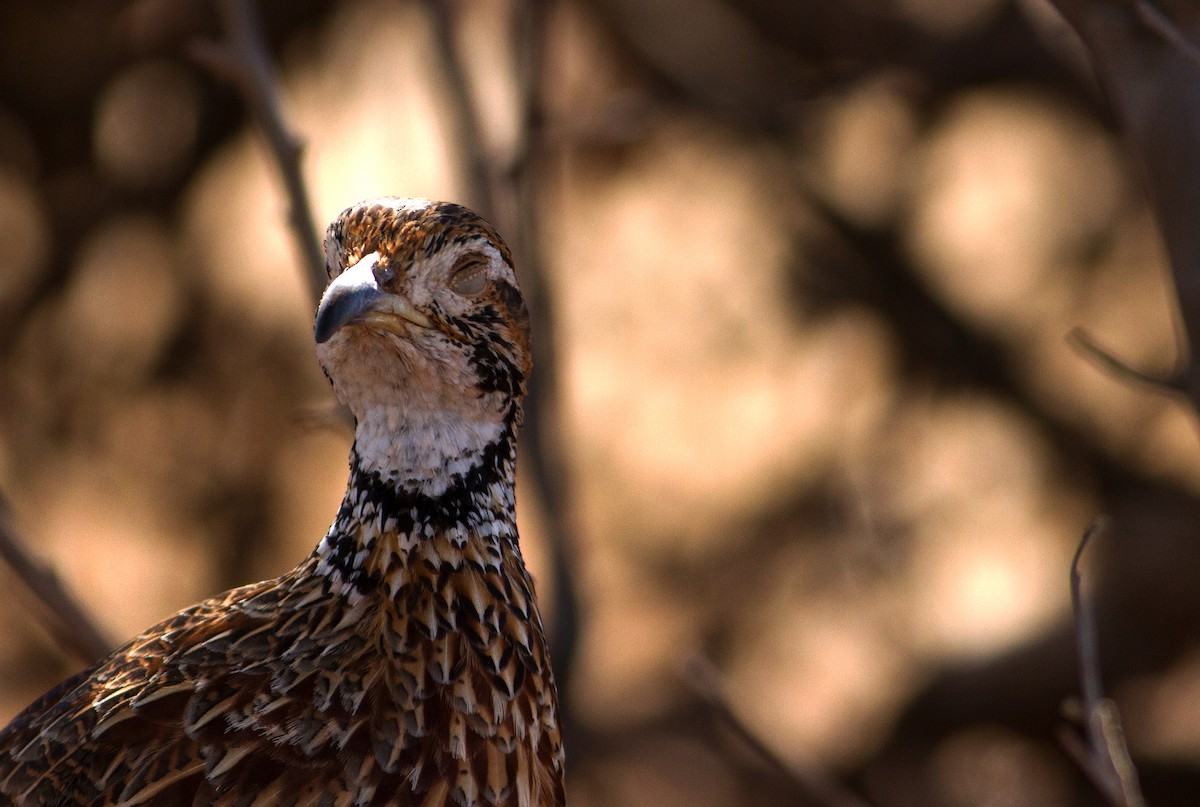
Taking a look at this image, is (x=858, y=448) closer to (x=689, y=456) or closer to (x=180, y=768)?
(x=689, y=456)

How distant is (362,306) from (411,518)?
402 mm

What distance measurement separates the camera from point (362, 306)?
2.09 meters

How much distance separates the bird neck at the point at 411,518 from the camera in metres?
2.30

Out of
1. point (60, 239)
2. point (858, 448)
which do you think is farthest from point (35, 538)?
point (858, 448)

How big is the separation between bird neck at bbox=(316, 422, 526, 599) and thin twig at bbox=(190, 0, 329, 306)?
697 millimetres

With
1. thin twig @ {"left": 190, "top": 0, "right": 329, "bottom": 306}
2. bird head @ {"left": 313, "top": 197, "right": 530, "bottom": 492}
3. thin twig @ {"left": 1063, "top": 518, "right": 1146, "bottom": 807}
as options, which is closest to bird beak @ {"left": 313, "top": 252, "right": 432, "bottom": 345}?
bird head @ {"left": 313, "top": 197, "right": 530, "bottom": 492}

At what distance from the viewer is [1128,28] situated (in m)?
2.09

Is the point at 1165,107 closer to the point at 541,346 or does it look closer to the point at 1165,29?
the point at 1165,29

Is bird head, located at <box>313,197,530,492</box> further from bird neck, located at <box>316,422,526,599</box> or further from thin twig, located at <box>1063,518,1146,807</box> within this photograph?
thin twig, located at <box>1063,518,1146,807</box>

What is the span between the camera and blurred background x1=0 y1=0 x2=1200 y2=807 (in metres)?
6.14

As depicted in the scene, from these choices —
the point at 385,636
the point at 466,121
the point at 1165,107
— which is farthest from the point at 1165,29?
the point at 466,121

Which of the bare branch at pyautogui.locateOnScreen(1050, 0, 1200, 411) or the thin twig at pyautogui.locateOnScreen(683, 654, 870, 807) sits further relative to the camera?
the thin twig at pyautogui.locateOnScreen(683, 654, 870, 807)

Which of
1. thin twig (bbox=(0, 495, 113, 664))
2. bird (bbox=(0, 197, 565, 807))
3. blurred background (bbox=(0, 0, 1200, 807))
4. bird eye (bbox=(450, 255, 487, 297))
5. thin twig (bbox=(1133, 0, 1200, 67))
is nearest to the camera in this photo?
thin twig (bbox=(1133, 0, 1200, 67))

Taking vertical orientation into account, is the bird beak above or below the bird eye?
above
